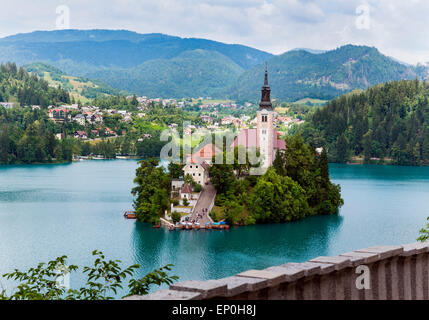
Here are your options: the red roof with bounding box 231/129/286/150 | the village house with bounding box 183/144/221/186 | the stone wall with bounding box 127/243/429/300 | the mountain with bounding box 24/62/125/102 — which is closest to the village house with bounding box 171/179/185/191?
the village house with bounding box 183/144/221/186

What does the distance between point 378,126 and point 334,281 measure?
2898 inches

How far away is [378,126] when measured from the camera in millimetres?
75500

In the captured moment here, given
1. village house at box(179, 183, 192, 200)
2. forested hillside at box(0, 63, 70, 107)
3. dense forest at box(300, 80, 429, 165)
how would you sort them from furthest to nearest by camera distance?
forested hillside at box(0, 63, 70, 107), dense forest at box(300, 80, 429, 165), village house at box(179, 183, 192, 200)

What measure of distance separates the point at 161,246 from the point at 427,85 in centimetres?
6858

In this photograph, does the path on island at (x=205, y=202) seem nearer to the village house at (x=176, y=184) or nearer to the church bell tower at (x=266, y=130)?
the village house at (x=176, y=184)

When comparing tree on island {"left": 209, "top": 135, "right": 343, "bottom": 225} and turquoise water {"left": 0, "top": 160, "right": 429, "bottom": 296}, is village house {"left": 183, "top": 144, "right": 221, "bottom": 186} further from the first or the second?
turquoise water {"left": 0, "top": 160, "right": 429, "bottom": 296}

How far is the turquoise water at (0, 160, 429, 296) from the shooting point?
21.7 metres

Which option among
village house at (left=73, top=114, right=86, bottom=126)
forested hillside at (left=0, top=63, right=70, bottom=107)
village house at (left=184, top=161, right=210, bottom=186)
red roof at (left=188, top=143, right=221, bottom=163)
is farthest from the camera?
forested hillside at (left=0, top=63, right=70, bottom=107)

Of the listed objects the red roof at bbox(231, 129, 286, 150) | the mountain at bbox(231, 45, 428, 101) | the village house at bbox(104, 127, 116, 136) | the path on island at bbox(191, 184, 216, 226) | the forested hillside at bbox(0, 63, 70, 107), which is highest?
the mountain at bbox(231, 45, 428, 101)

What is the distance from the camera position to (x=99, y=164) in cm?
6394

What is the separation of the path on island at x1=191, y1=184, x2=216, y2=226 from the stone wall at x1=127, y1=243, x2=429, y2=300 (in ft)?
72.0

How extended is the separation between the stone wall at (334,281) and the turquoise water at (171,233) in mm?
13452
